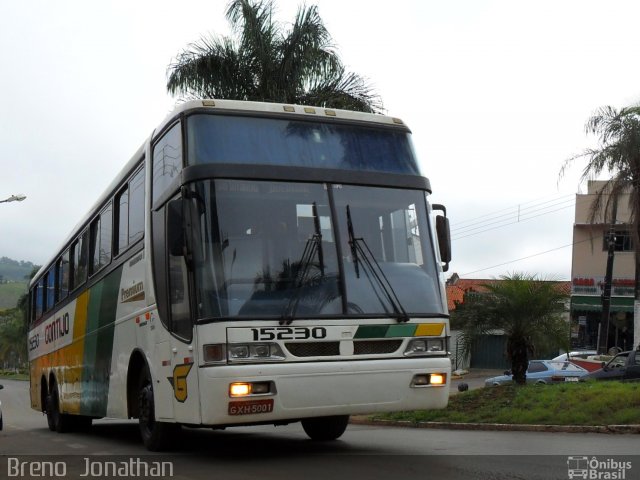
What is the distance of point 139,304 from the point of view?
436 inches

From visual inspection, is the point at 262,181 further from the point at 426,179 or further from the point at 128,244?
the point at 128,244

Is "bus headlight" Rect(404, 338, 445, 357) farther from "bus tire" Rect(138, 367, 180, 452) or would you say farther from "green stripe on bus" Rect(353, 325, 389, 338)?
"bus tire" Rect(138, 367, 180, 452)

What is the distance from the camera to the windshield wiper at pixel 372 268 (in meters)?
9.46

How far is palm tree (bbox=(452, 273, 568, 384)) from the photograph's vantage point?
1934 cm

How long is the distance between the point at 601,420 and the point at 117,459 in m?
7.69

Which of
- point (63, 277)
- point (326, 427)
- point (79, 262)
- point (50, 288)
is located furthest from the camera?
point (50, 288)

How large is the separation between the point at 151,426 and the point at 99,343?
135 inches

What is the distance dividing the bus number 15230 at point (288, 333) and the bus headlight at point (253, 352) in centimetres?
8

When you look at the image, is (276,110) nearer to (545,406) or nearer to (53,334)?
(545,406)

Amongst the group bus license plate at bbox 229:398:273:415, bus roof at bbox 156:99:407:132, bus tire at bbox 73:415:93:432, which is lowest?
bus tire at bbox 73:415:93:432

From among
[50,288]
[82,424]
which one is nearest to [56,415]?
[82,424]

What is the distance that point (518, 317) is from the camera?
1939cm

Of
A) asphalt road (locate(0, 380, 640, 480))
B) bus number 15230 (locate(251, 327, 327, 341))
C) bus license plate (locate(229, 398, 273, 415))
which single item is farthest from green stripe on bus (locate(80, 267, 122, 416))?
bus license plate (locate(229, 398, 273, 415))

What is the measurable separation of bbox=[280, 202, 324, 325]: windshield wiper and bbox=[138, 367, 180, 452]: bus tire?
224 cm
